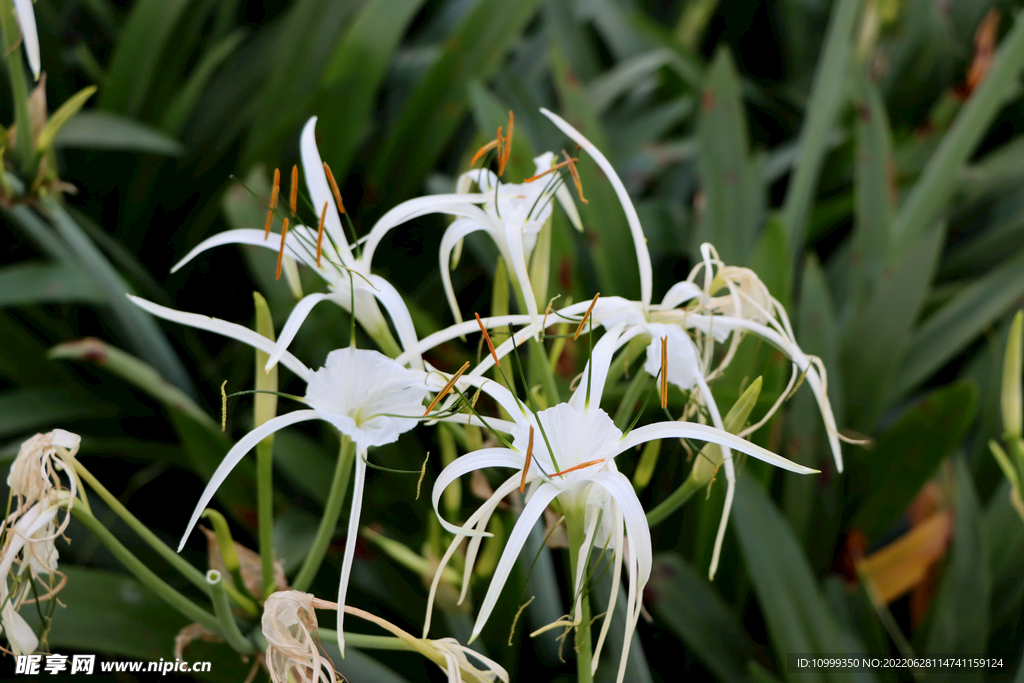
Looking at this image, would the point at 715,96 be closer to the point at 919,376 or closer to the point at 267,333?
the point at 919,376

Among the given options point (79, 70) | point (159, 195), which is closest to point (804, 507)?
point (159, 195)

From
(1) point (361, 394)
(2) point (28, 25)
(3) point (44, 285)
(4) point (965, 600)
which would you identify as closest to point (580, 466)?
(1) point (361, 394)

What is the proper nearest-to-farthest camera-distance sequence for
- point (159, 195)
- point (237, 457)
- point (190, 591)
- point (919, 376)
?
point (237, 457)
point (190, 591)
point (919, 376)
point (159, 195)

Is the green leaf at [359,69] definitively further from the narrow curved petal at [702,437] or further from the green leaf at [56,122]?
the narrow curved petal at [702,437]

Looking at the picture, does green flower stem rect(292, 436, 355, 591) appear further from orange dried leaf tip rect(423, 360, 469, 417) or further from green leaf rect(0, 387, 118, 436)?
green leaf rect(0, 387, 118, 436)

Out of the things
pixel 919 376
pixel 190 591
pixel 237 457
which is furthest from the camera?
pixel 919 376

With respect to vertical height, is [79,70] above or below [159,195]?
above
